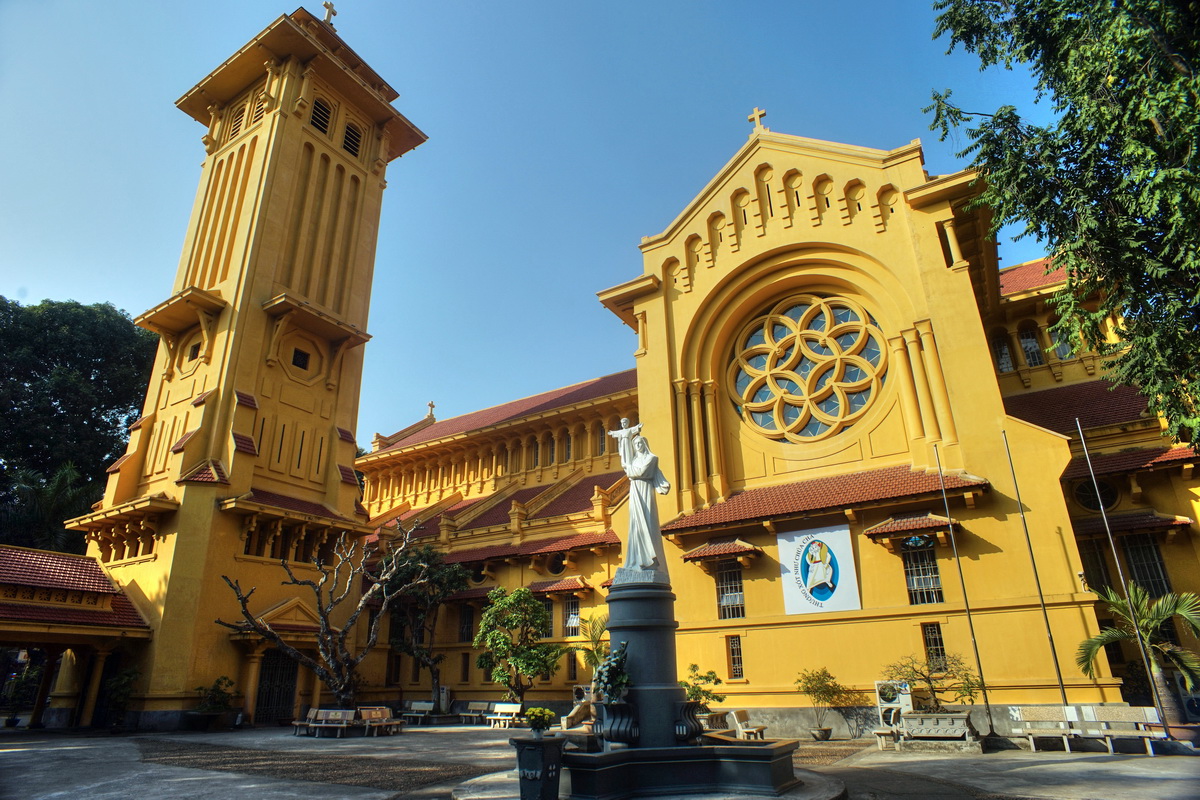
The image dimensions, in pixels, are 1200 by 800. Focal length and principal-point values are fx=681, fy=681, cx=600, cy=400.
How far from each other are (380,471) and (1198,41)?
1453 inches

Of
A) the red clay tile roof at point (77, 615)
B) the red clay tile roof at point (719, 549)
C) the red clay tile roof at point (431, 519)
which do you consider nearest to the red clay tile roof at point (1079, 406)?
the red clay tile roof at point (719, 549)

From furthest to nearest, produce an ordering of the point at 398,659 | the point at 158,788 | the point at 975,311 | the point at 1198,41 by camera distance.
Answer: the point at 398,659, the point at 975,311, the point at 1198,41, the point at 158,788

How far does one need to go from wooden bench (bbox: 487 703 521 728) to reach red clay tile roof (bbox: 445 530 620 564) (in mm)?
5236

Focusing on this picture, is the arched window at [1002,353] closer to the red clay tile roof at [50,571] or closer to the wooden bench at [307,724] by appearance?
the wooden bench at [307,724]

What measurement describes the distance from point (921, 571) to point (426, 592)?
17.1 m

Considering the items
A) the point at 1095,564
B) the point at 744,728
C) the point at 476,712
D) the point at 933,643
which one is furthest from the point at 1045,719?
the point at 476,712

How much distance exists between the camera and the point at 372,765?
1279 centimetres

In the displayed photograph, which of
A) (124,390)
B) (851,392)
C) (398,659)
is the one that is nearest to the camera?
(851,392)

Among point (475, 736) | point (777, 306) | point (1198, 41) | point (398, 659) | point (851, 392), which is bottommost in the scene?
point (475, 736)

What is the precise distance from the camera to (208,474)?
2388cm

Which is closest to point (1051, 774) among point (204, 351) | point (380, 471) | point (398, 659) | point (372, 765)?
point (372, 765)

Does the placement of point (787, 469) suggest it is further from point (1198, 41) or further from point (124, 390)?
point (124, 390)

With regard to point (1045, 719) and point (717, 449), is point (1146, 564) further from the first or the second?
point (717, 449)

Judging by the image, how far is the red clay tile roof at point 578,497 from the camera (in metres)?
26.7
